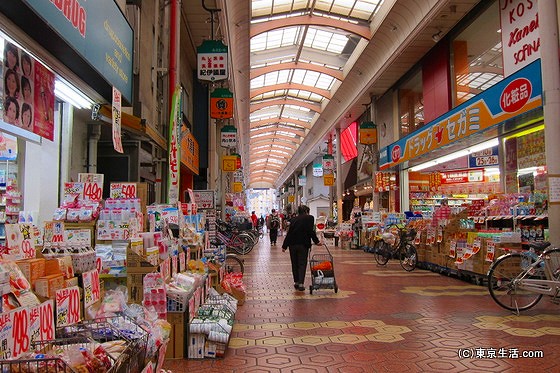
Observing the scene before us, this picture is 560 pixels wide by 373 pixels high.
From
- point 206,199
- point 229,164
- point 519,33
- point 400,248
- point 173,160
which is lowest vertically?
point 400,248

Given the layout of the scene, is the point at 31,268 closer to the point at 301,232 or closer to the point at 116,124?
the point at 116,124

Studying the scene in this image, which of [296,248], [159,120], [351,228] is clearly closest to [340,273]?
[296,248]

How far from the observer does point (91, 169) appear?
6.79 metres

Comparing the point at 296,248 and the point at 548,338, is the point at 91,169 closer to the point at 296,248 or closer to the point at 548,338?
the point at 296,248

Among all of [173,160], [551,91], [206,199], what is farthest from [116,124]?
[206,199]

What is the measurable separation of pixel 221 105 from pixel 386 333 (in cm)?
976

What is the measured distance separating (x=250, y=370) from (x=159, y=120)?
7194 mm

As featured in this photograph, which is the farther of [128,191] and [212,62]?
[212,62]

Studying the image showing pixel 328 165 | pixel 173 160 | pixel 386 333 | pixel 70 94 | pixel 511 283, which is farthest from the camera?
pixel 328 165

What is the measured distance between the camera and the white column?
658cm

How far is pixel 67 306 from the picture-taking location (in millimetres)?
2207

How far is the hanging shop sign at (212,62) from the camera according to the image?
965 cm

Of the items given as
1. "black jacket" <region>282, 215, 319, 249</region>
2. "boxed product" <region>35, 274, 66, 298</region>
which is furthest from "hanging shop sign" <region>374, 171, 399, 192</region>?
"boxed product" <region>35, 274, 66, 298</region>

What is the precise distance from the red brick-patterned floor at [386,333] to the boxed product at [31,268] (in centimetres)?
174
